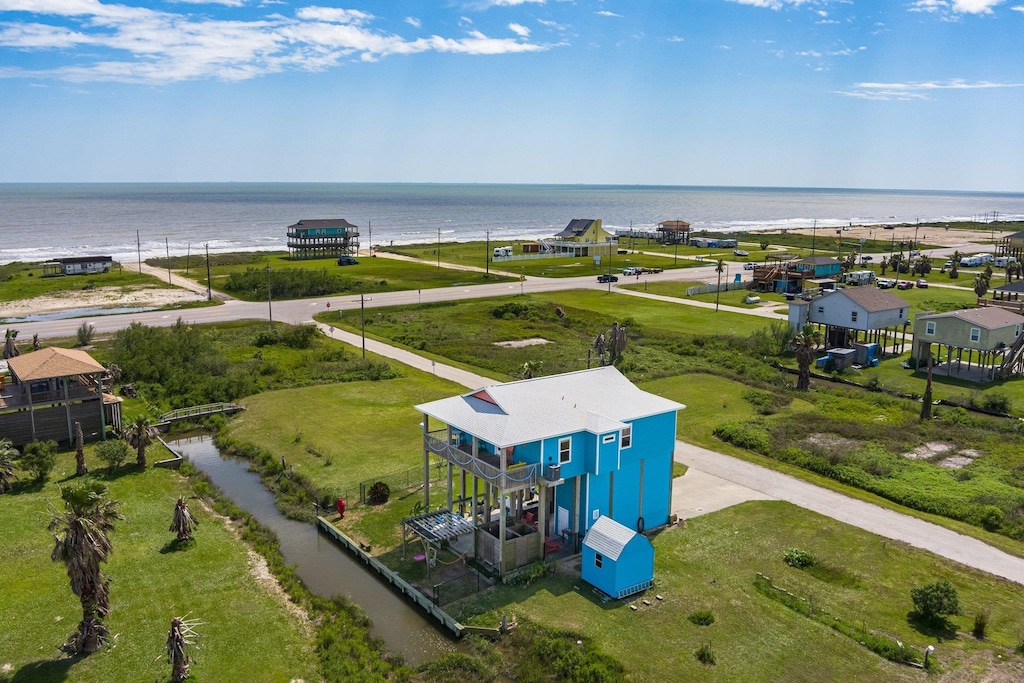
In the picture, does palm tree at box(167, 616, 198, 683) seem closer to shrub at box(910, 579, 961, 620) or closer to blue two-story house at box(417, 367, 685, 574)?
blue two-story house at box(417, 367, 685, 574)

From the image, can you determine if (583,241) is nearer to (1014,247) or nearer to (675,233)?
(675,233)

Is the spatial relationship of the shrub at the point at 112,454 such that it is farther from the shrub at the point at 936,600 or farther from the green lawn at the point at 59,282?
the green lawn at the point at 59,282

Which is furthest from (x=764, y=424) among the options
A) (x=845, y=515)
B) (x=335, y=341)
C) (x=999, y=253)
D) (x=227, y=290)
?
(x=999, y=253)

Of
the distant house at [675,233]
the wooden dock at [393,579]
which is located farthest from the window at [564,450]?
the distant house at [675,233]

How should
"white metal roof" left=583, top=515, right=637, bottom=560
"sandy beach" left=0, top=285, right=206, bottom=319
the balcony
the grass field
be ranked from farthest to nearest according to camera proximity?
"sandy beach" left=0, top=285, right=206, bottom=319, the balcony, "white metal roof" left=583, top=515, right=637, bottom=560, the grass field

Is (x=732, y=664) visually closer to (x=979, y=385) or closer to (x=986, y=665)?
(x=986, y=665)

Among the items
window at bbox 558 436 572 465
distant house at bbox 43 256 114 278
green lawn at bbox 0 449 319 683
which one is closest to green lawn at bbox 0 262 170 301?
distant house at bbox 43 256 114 278
